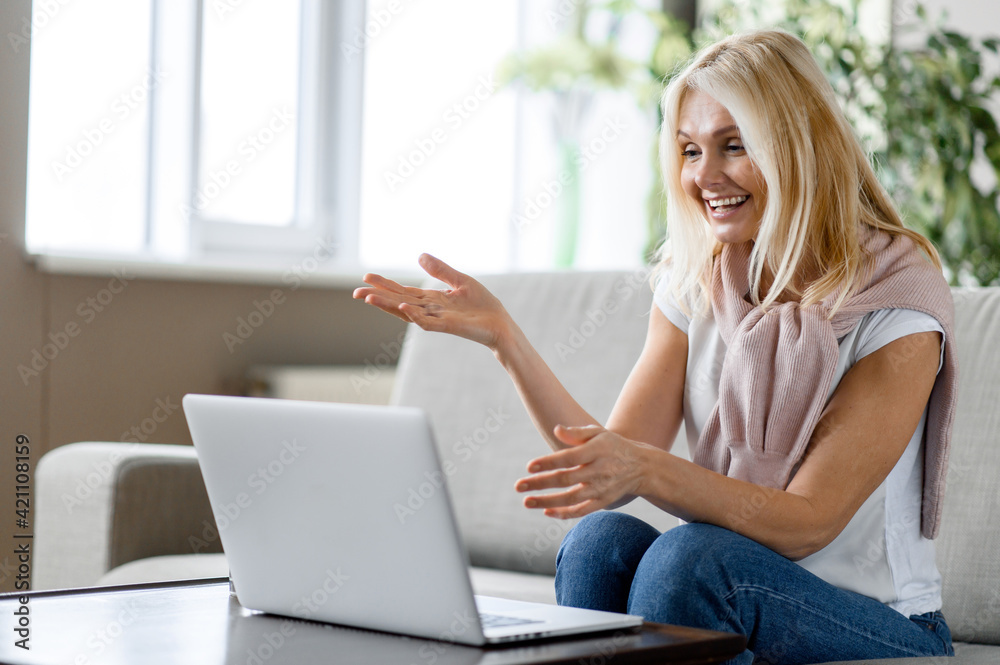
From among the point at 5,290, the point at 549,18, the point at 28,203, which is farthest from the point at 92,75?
the point at 549,18

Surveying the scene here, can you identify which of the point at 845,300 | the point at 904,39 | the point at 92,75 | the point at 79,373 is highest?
the point at 904,39

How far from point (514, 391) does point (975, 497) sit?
2.45 ft

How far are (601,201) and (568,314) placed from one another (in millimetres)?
1793

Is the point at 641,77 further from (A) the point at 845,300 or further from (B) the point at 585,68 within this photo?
(A) the point at 845,300

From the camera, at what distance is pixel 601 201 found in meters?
3.67

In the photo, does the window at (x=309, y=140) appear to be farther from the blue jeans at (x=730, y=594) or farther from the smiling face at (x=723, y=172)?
the blue jeans at (x=730, y=594)

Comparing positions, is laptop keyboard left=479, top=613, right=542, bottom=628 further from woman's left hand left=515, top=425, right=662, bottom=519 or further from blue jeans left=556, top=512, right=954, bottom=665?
blue jeans left=556, top=512, right=954, bottom=665

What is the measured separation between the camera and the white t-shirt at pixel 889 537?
123 centimetres

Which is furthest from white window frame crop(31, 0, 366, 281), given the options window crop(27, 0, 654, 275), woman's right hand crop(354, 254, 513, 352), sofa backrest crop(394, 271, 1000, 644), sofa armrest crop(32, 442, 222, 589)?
woman's right hand crop(354, 254, 513, 352)

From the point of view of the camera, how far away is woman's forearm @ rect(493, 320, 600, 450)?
52.1 inches

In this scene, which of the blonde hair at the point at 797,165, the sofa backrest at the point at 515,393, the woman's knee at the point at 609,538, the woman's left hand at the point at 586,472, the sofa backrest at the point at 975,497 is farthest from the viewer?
the sofa backrest at the point at 515,393

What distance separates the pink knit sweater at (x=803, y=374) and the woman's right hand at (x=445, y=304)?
0.90 feet

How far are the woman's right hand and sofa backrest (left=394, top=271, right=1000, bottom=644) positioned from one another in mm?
530

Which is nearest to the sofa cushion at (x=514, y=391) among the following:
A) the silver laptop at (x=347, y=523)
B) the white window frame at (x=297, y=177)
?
the white window frame at (x=297, y=177)
